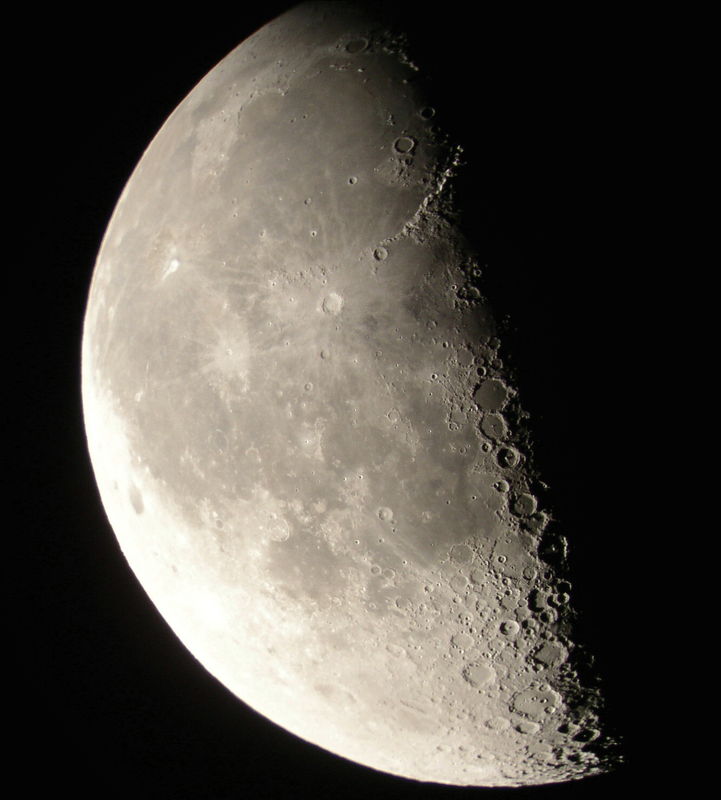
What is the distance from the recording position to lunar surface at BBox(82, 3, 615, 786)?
1.79 meters

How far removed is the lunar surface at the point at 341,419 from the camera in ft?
5.89

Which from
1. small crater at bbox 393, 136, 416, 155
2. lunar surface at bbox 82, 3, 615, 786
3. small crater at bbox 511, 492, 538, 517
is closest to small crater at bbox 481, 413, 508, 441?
lunar surface at bbox 82, 3, 615, 786

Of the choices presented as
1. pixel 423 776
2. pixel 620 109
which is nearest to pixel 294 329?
pixel 620 109

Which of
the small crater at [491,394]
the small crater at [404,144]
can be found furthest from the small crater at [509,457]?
the small crater at [404,144]

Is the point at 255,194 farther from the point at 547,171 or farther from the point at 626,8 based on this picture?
the point at 626,8

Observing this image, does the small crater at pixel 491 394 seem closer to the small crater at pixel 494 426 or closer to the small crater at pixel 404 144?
the small crater at pixel 494 426

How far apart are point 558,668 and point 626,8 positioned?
210cm

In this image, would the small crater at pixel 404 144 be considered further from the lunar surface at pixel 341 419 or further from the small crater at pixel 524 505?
the small crater at pixel 524 505

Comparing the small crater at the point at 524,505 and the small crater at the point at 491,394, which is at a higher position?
the small crater at the point at 491,394

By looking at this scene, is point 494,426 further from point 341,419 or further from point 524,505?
point 341,419

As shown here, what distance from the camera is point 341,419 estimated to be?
6.08ft

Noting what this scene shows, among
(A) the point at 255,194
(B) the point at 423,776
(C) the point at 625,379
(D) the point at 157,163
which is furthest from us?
(B) the point at 423,776

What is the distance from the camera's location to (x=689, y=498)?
1.72m

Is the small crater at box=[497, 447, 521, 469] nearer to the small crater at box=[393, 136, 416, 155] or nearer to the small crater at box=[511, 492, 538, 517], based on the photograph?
the small crater at box=[511, 492, 538, 517]
